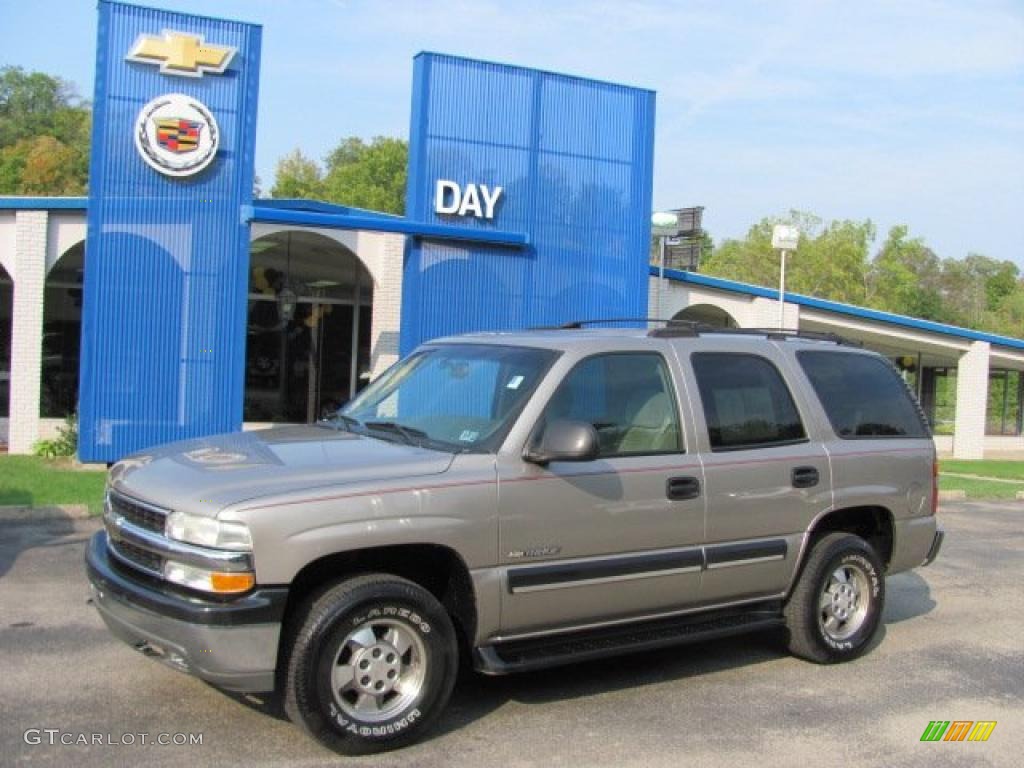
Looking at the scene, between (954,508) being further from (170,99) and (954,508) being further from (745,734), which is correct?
(170,99)

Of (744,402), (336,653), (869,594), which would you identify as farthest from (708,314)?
(336,653)

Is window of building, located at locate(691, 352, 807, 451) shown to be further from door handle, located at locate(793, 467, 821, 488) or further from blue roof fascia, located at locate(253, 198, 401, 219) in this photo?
blue roof fascia, located at locate(253, 198, 401, 219)

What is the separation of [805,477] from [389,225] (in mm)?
9608

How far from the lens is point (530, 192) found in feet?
53.1

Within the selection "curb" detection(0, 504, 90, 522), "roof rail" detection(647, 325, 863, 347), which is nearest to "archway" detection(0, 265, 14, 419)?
"curb" detection(0, 504, 90, 522)

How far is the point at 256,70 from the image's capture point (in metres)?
14.2

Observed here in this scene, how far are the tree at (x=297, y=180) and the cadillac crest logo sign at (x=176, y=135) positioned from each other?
66442mm

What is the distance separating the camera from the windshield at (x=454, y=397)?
5.16 metres

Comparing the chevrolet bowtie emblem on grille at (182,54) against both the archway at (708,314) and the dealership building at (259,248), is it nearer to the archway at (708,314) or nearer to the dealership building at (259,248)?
the dealership building at (259,248)

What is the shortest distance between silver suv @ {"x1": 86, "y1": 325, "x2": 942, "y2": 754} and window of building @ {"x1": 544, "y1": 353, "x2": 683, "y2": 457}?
0.04 feet

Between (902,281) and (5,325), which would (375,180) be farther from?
(5,325)

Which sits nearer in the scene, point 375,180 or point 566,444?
point 566,444

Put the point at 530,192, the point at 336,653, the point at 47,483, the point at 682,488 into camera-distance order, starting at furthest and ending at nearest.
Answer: the point at 530,192 → the point at 47,483 → the point at 682,488 → the point at 336,653
